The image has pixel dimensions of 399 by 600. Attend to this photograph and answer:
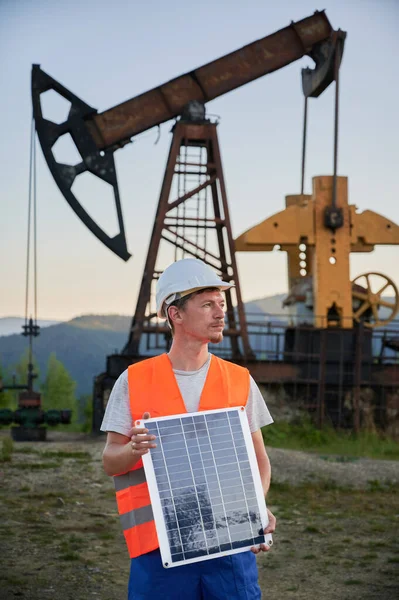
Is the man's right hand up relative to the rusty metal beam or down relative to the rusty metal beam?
down

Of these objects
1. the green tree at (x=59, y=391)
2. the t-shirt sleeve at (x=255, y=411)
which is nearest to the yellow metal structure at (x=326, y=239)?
the t-shirt sleeve at (x=255, y=411)

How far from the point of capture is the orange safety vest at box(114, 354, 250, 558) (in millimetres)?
3295

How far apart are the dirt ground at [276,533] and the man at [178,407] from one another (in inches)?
127

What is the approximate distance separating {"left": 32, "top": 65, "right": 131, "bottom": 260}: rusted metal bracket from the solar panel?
15.3m

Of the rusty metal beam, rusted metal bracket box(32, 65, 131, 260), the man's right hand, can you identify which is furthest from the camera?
the rusty metal beam

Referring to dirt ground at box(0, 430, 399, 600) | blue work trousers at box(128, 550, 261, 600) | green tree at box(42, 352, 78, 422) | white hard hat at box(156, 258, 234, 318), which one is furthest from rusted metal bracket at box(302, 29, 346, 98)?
green tree at box(42, 352, 78, 422)

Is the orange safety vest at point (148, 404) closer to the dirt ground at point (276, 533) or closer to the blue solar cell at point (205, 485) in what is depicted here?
the blue solar cell at point (205, 485)

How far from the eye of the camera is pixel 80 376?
328 feet

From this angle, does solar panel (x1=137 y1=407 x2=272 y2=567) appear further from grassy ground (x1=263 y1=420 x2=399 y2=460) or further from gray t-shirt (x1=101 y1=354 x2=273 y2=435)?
grassy ground (x1=263 y1=420 x2=399 y2=460)

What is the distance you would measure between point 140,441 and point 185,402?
0.36 metres

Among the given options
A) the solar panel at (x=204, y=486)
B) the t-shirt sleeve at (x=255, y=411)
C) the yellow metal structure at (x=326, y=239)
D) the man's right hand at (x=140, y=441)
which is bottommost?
the solar panel at (x=204, y=486)

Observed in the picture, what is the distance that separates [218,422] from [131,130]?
16.2 metres

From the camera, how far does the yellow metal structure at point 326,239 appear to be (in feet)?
63.7

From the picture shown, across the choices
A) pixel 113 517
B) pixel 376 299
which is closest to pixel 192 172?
pixel 376 299
